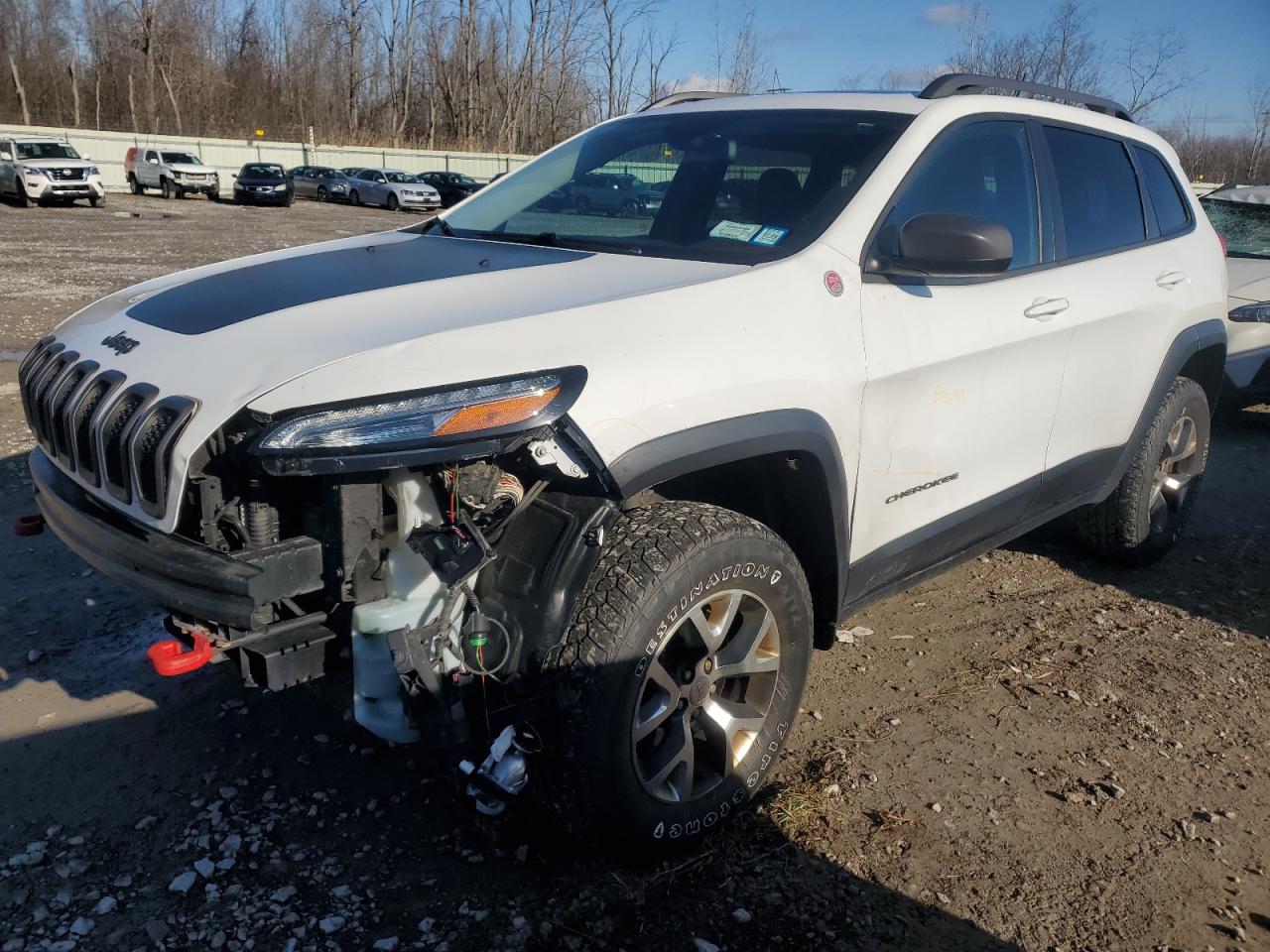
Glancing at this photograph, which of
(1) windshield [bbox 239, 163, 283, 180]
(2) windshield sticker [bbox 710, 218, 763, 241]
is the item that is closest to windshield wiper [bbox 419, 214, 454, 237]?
(2) windshield sticker [bbox 710, 218, 763, 241]

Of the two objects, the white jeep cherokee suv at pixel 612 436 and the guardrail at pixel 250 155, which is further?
the guardrail at pixel 250 155

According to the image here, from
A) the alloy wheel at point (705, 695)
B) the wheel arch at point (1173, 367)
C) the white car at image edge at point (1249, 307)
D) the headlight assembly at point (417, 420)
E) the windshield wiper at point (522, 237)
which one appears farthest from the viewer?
the white car at image edge at point (1249, 307)

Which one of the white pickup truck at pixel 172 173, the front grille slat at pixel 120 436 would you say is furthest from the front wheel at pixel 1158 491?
the white pickup truck at pixel 172 173

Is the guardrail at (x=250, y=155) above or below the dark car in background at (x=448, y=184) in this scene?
above

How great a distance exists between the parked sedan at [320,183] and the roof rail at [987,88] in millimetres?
37320

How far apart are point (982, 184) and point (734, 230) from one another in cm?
97

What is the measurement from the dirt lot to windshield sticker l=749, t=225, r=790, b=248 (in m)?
1.57

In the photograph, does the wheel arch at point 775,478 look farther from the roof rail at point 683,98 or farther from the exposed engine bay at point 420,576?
the roof rail at point 683,98

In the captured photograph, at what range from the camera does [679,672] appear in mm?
2666

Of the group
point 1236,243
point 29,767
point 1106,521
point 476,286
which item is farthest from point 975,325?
point 1236,243

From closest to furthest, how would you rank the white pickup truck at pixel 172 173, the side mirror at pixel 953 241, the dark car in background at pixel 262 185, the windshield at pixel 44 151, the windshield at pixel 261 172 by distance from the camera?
the side mirror at pixel 953 241
the windshield at pixel 44 151
the dark car in background at pixel 262 185
the windshield at pixel 261 172
the white pickup truck at pixel 172 173

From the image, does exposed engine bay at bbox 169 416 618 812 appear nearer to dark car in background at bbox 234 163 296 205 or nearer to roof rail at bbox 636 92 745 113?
roof rail at bbox 636 92 745 113

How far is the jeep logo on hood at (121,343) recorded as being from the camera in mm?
2582

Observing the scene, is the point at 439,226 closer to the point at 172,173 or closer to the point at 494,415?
the point at 494,415
